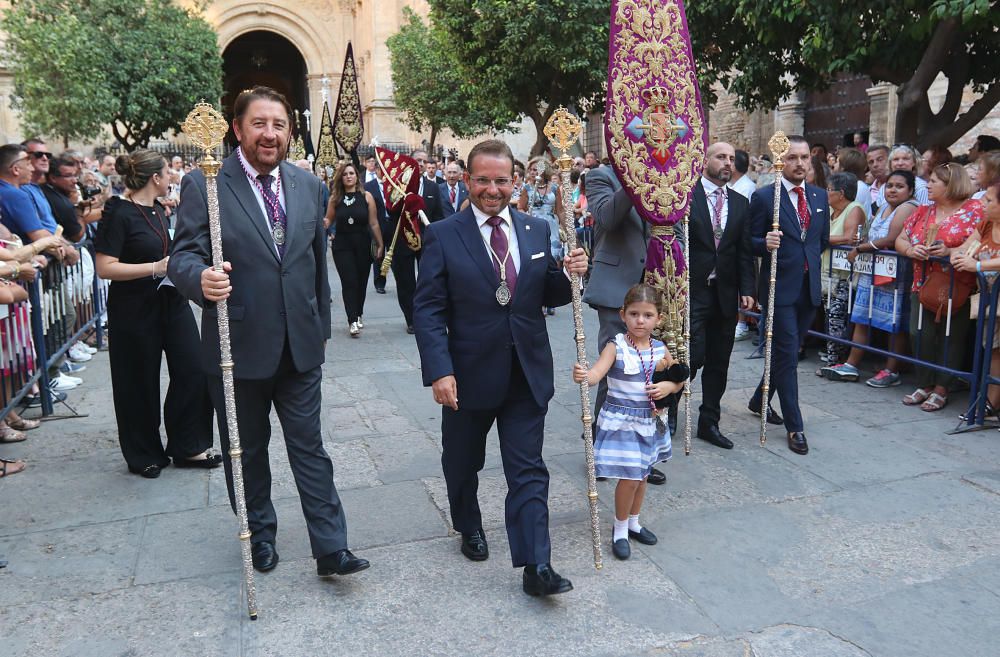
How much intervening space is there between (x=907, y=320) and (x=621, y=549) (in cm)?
441

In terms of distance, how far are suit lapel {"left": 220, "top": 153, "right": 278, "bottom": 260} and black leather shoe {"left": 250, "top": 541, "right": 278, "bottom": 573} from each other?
136 cm

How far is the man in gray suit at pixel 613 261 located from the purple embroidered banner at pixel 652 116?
0.18 metres

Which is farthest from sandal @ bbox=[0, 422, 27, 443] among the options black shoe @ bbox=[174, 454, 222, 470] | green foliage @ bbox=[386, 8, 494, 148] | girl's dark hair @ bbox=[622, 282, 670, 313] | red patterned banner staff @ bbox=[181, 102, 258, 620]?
green foliage @ bbox=[386, 8, 494, 148]

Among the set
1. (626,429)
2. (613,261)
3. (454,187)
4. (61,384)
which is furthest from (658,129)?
(454,187)

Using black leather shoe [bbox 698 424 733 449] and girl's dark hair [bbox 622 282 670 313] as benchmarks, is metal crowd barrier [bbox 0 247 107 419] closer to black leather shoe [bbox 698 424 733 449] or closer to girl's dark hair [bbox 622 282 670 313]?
girl's dark hair [bbox 622 282 670 313]

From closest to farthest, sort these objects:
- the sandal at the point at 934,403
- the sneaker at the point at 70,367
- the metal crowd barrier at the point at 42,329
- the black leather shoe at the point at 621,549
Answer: the black leather shoe at the point at 621,549
the metal crowd barrier at the point at 42,329
the sandal at the point at 934,403
the sneaker at the point at 70,367

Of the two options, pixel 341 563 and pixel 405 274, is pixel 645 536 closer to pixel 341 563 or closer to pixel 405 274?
pixel 341 563

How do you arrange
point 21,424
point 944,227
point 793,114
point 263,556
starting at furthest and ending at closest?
point 793,114, point 944,227, point 21,424, point 263,556

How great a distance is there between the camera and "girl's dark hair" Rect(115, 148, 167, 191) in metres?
5.25

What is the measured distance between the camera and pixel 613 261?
504cm

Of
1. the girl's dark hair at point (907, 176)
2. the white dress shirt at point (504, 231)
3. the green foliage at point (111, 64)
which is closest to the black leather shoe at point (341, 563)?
the white dress shirt at point (504, 231)

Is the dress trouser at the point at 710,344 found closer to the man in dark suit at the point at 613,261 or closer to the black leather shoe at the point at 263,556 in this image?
the man in dark suit at the point at 613,261

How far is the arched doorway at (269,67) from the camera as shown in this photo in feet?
149

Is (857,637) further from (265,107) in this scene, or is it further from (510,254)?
(265,107)
